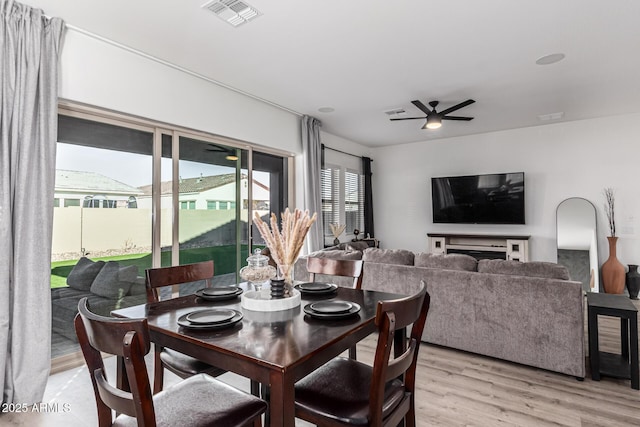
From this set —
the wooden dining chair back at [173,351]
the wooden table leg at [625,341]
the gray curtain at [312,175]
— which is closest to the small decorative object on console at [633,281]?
the wooden table leg at [625,341]

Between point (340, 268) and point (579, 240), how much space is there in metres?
5.16

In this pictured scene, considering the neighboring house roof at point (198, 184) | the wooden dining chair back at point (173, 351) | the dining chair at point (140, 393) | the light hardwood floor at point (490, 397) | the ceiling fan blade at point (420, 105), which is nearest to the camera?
the dining chair at point (140, 393)

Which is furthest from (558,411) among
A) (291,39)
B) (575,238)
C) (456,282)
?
(575,238)

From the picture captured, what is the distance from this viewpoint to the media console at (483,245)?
5805 millimetres

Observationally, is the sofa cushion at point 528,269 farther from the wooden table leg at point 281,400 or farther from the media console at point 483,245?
the media console at point 483,245

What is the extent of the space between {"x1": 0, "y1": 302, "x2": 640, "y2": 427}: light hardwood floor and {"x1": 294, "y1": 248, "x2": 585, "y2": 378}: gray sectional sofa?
0.15 m

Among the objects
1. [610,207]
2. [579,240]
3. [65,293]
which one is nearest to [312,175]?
[65,293]

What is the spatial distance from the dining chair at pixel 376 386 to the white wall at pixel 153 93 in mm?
2894

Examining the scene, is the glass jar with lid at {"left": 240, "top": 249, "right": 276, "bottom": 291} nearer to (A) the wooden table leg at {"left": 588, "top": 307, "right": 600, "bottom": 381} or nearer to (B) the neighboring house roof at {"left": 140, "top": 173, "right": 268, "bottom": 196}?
(B) the neighboring house roof at {"left": 140, "top": 173, "right": 268, "bottom": 196}

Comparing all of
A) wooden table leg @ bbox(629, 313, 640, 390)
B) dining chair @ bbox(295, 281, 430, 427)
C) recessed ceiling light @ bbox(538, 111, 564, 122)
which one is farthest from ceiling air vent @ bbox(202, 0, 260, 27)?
recessed ceiling light @ bbox(538, 111, 564, 122)

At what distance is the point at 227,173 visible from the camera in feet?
14.2

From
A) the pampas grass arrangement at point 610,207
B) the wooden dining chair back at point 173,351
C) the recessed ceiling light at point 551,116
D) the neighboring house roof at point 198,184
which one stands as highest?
the recessed ceiling light at point 551,116

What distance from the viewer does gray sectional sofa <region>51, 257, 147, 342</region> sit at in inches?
116

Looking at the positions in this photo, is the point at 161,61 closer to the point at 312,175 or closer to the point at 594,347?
the point at 312,175
